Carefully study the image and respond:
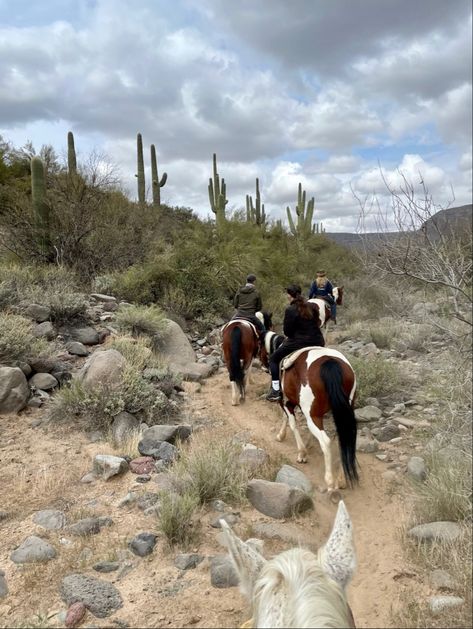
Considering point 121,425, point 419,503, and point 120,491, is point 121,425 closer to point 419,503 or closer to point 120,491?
point 120,491

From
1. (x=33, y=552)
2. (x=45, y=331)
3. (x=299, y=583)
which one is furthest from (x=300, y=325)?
(x=45, y=331)

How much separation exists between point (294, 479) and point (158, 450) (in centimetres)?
156

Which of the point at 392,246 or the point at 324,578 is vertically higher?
the point at 392,246

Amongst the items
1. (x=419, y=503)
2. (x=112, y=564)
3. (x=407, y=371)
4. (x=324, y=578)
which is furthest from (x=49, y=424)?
(x=407, y=371)

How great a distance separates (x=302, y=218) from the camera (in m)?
24.9

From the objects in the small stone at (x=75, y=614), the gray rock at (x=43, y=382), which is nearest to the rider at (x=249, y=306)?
the gray rock at (x=43, y=382)

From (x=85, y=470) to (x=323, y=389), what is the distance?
2699 millimetres

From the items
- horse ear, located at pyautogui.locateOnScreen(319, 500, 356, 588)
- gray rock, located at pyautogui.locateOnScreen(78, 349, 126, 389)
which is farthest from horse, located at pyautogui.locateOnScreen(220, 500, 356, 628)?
gray rock, located at pyautogui.locateOnScreen(78, 349, 126, 389)

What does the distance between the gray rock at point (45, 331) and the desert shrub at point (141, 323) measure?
1.28 metres

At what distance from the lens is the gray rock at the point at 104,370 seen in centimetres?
625

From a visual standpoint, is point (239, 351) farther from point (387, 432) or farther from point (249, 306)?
point (387, 432)

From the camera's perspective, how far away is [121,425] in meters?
5.70

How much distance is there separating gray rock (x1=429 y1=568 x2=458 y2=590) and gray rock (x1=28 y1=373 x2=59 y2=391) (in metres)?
5.56

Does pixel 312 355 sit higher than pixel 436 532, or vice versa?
pixel 312 355
